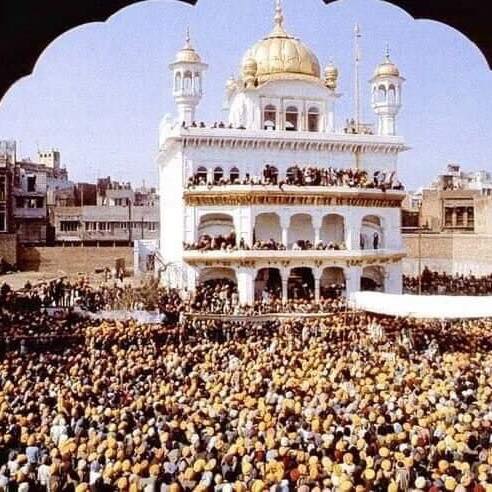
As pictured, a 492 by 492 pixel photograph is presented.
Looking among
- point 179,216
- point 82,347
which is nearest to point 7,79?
point 82,347

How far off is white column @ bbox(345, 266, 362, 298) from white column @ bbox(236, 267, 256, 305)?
1.62 m

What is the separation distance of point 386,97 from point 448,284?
14.0 feet

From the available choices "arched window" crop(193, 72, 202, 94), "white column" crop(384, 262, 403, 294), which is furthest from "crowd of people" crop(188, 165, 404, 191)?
"arched window" crop(193, 72, 202, 94)

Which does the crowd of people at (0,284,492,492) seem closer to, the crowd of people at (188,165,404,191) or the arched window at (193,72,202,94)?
the arched window at (193,72,202,94)

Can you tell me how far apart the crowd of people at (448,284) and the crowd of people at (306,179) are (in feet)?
6.32

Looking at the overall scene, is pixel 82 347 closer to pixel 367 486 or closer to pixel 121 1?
pixel 367 486

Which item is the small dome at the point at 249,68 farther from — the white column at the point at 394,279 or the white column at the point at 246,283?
the white column at the point at 394,279

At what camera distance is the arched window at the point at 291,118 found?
47.9ft

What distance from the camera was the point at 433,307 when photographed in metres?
10.4

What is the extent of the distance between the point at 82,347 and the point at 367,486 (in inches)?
197

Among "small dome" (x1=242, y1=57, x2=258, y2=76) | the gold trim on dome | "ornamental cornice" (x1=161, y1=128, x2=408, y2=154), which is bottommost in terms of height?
the gold trim on dome

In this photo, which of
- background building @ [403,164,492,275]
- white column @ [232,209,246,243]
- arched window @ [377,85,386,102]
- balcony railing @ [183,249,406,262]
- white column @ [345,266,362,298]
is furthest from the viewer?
background building @ [403,164,492,275]

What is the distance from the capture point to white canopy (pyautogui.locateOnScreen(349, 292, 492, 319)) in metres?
10.1

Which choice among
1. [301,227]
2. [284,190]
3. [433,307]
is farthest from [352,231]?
[433,307]
